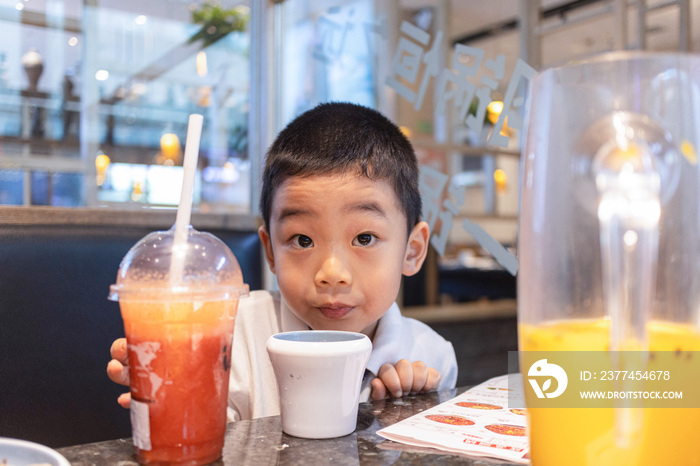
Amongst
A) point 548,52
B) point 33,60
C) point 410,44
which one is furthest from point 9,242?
point 548,52

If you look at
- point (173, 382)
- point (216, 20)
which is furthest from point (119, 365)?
point (216, 20)

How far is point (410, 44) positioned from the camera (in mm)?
2279

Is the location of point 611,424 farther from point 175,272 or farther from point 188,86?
point 188,86

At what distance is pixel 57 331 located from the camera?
112 centimetres

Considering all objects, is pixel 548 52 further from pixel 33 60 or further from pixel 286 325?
pixel 286 325

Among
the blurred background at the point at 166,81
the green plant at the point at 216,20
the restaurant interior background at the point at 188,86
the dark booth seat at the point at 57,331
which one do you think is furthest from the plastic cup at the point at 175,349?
the green plant at the point at 216,20

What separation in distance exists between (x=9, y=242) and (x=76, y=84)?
3.13m

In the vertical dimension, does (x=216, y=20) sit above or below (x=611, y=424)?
above

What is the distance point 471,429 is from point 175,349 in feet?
1.07

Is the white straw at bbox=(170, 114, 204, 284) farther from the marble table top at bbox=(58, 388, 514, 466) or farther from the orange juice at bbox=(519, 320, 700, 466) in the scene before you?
the orange juice at bbox=(519, 320, 700, 466)

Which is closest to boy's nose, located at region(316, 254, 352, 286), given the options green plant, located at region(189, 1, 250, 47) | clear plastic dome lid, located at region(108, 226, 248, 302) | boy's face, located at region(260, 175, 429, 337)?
boy's face, located at region(260, 175, 429, 337)

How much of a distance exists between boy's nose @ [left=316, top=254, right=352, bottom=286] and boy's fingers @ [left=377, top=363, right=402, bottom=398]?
17 centimetres

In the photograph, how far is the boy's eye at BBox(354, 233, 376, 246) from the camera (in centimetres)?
104

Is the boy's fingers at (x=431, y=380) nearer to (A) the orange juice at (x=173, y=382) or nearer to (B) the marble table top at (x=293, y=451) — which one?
(B) the marble table top at (x=293, y=451)
